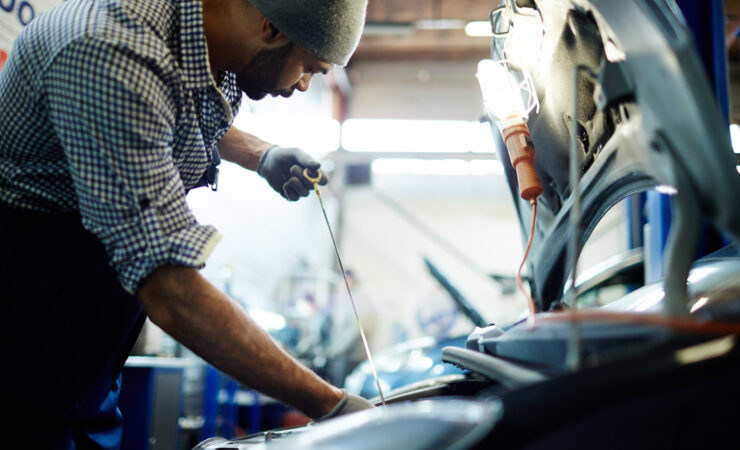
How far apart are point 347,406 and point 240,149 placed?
3.03 ft

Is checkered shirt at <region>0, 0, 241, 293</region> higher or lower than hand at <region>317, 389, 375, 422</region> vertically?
higher

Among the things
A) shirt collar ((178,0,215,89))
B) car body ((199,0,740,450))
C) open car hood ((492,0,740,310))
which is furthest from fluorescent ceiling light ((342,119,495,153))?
car body ((199,0,740,450))

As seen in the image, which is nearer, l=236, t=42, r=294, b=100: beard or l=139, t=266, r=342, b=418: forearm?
l=139, t=266, r=342, b=418: forearm

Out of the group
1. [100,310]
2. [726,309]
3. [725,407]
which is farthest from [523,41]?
[100,310]

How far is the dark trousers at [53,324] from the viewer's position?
38.1 inches

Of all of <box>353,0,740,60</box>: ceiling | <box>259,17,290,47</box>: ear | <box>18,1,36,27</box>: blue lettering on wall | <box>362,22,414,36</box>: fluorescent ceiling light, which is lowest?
<box>259,17,290,47</box>: ear

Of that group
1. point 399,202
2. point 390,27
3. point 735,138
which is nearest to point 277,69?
point 735,138

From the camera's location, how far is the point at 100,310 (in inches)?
41.1

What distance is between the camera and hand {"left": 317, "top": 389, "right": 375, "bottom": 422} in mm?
970

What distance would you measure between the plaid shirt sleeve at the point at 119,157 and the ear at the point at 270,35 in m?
0.35

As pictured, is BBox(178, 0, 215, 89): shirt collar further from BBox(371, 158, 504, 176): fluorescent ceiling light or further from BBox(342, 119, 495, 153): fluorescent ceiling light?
BBox(371, 158, 504, 176): fluorescent ceiling light

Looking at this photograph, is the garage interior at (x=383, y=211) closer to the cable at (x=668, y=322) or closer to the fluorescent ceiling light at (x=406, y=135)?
the fluorescent ceiling light at (x=406, y=135)

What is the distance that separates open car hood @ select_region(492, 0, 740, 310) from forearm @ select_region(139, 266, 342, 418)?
49cm

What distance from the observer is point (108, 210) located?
89cm
